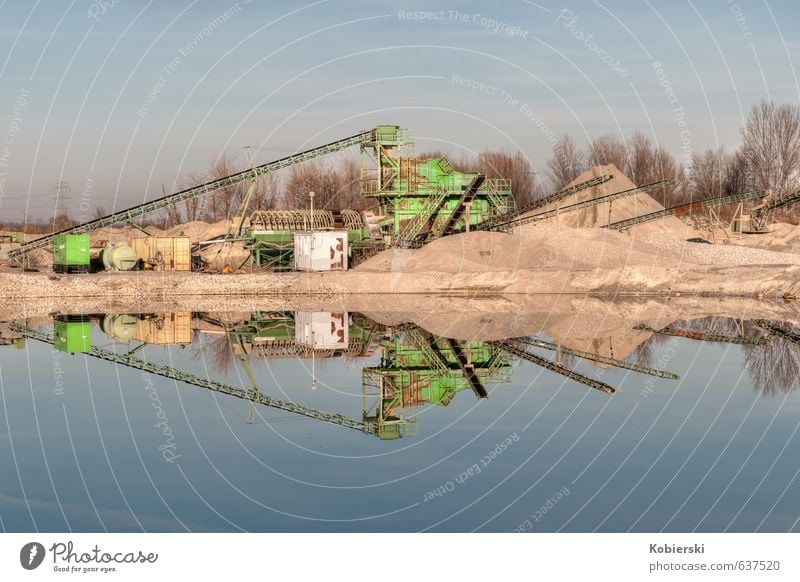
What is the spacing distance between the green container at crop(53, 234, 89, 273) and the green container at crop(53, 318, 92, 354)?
44.5 ft

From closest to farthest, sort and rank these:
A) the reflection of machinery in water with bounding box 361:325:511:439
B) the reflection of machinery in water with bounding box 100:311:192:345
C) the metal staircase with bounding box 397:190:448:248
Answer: the reflection of machinery in water with bounding box 361:325:511:439
the reflection of machinery in water with bounding box 100:311:192:345
the metal staircase with bounding box 397:190:448:248

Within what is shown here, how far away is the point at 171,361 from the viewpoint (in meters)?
27.8

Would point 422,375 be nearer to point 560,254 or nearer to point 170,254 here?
point 560,254

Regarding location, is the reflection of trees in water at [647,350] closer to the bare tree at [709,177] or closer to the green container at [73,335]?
the green container at [73,335]

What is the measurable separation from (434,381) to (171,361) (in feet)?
25.2

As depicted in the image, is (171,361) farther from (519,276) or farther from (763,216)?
(763,216)

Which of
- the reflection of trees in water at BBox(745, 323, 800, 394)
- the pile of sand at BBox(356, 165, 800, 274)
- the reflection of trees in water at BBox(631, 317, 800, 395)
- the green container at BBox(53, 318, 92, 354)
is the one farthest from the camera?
the pile of sand at BBox(356, 165, 800, 274)

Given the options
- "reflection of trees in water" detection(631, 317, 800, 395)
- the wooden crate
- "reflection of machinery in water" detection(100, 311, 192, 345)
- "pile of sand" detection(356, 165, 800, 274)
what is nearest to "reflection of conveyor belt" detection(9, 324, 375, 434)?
"reflection of machinery in water" detection(100, 311, 192, 345)

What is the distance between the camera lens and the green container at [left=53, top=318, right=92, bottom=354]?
2959cm

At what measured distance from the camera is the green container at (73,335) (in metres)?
29.6

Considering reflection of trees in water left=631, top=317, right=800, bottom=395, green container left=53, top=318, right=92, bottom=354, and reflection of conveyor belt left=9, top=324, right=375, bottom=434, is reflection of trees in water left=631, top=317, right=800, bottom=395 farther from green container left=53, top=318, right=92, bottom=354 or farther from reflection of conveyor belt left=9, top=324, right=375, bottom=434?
green container left=53, top=318, right=92, bottom=354

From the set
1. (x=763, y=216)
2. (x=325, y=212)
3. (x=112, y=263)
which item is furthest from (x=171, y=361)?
(x=763, y=216)

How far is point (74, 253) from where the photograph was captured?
5091 cm

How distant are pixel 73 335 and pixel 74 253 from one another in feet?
63.2
